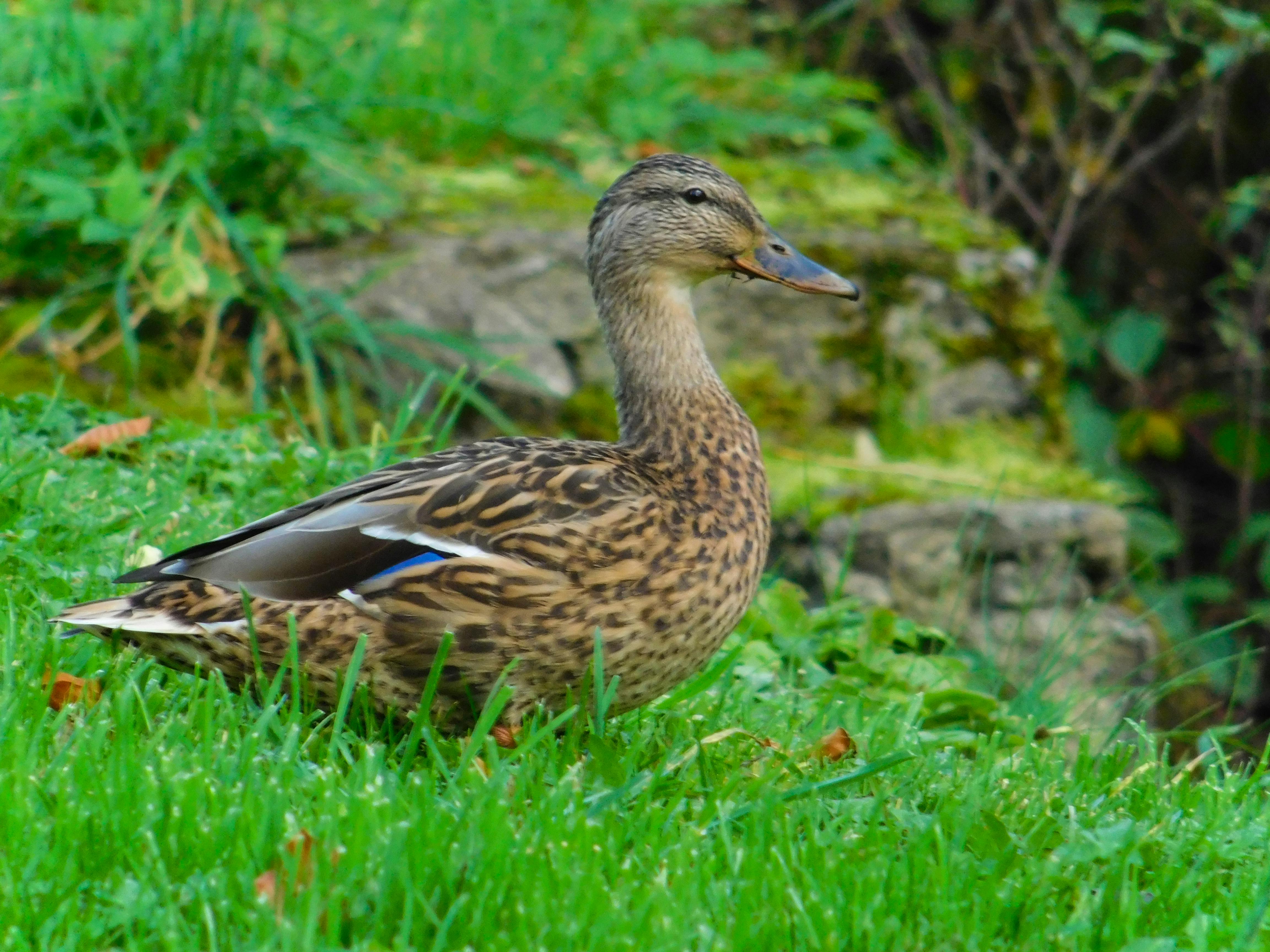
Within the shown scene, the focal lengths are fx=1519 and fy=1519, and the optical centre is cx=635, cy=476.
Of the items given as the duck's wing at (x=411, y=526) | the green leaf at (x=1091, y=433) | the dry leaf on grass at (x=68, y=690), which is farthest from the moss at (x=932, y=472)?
the dry leaf on grass at (x=68, y=690)

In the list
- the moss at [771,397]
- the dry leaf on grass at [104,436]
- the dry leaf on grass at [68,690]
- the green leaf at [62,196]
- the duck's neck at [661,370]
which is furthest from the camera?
the moss at [771,397]

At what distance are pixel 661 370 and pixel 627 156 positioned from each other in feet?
10.8

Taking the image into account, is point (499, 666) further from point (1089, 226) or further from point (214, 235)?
point (1089, 226)

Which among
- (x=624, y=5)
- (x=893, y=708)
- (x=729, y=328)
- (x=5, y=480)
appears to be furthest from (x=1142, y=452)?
(x=5, y=480)

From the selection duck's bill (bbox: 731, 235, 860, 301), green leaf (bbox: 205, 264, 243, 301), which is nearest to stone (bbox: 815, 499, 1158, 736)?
duck's bill (bbox: 731, 235, 860, 301)

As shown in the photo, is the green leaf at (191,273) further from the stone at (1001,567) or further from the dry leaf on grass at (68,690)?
the dry leaf on grass at (68,690)

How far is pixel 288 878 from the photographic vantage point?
2.18m

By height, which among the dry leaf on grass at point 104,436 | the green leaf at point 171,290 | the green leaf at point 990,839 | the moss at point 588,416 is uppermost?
the green leaf at point 171,290

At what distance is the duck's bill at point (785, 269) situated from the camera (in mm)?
3854

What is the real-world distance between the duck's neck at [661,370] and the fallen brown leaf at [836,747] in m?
0.72

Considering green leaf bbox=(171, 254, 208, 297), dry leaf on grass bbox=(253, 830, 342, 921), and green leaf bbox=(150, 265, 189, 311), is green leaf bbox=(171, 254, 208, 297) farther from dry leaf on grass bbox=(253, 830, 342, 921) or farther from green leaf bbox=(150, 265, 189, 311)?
dry leaf on grass bbox=(253, 830, 342, 921)

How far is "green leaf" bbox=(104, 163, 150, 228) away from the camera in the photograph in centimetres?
530

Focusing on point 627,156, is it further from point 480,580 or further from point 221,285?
point 480,580

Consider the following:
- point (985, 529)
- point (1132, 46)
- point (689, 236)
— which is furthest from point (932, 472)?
point (689, 236)
